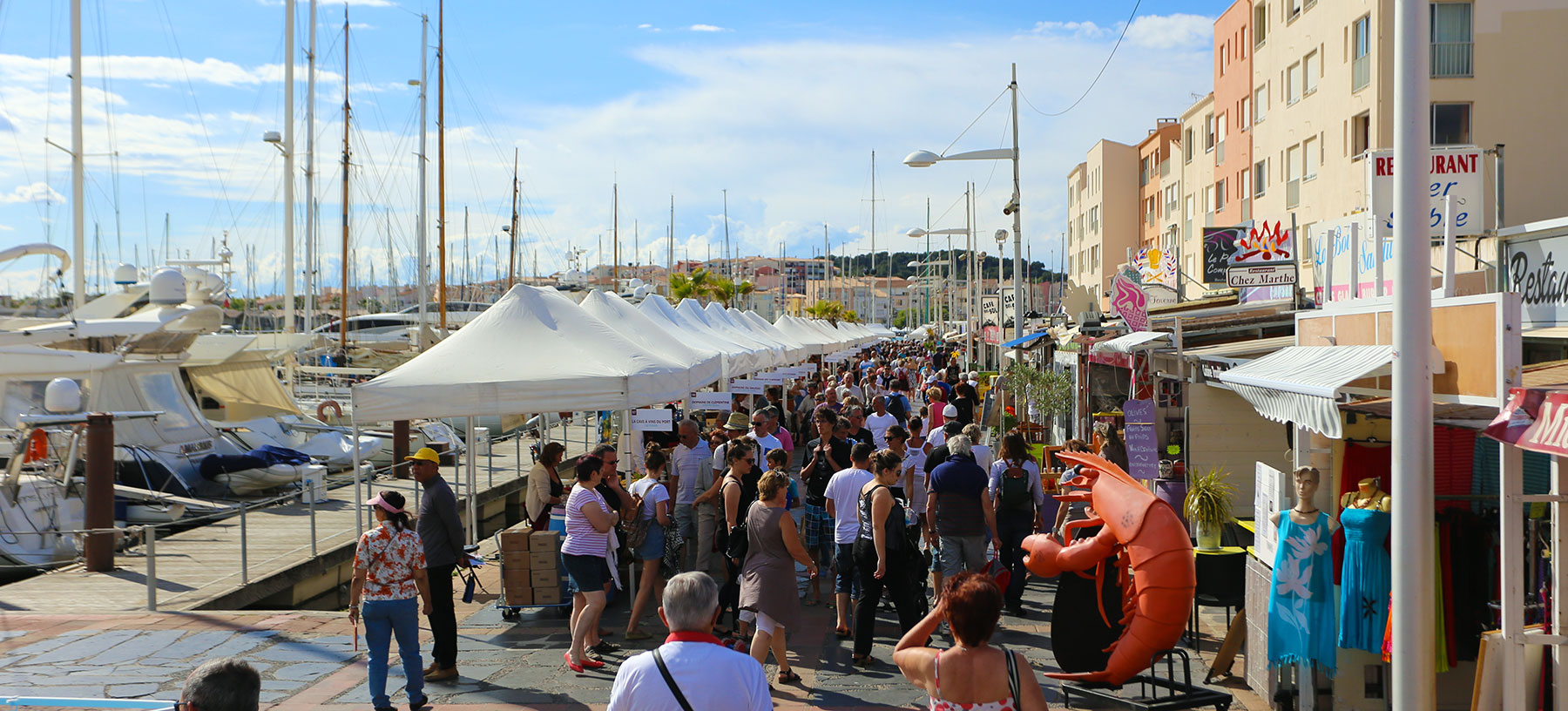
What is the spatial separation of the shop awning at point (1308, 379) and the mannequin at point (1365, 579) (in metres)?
0.71

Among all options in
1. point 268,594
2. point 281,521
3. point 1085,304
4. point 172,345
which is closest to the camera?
point 268,594

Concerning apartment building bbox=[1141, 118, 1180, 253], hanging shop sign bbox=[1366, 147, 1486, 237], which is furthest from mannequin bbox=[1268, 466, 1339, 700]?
apartment building bbox=[1141, 118, 1180, 253]

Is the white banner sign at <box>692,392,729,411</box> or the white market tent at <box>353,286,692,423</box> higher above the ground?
the white market tent at <box>353,286,692,423</box>

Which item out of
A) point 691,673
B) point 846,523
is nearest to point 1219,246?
point 846,523

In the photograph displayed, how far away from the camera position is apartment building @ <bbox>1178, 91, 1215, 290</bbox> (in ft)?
138

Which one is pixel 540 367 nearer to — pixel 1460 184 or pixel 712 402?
pixel 712 402

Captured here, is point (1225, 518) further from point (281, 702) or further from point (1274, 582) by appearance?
point (281, 702)

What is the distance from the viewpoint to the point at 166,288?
2261 centimetres

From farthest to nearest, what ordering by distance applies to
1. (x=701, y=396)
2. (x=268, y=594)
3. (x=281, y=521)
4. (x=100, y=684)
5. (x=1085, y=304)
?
(x=1085, y=304) < (x=281, y=521) < (x=701, y=396) < (x=268, y=594) < (x=100, y=684)

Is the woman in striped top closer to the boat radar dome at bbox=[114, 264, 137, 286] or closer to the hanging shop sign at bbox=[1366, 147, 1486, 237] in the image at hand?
the hanging shop sign at bbox=[1366, 147, 1486, 237]

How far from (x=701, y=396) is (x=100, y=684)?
8572mm

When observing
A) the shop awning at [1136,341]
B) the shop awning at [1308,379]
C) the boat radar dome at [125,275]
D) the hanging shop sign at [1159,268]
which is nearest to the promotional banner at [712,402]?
the shop awning at [1136,341]

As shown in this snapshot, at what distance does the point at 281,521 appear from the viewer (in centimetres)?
1639

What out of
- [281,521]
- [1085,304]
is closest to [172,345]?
[281,521]
